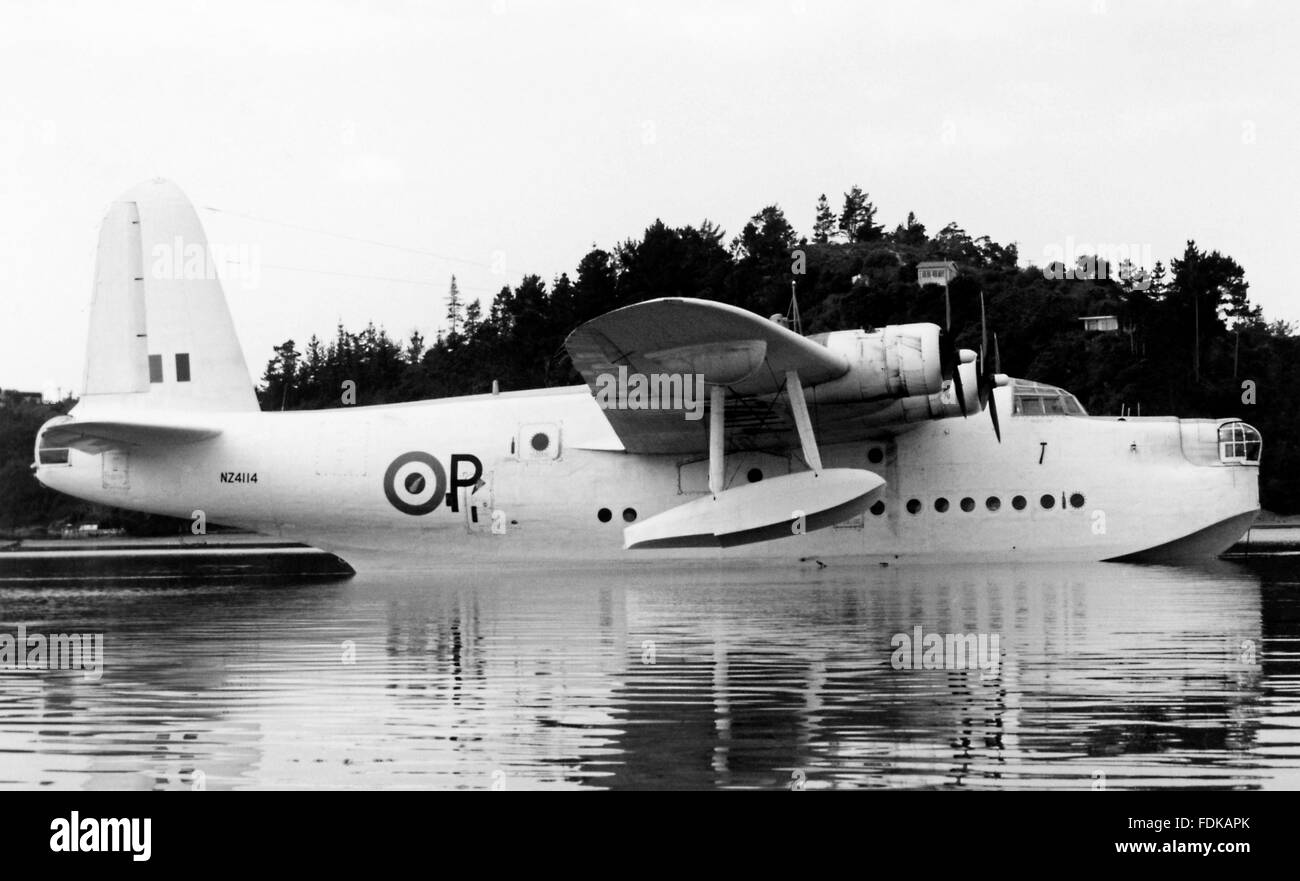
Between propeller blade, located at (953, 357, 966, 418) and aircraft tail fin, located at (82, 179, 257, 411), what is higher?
aircraft tail fin, located at (82, 179, 257, 411)

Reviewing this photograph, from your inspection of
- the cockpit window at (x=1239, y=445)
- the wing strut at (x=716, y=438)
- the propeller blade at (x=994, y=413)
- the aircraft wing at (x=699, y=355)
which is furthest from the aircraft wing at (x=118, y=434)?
the cockpit window at (x=1239, y=445)

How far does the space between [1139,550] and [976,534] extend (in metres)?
2.26

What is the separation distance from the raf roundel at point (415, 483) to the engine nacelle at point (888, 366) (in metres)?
5.75

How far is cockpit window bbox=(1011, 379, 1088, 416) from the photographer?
62.6 ft

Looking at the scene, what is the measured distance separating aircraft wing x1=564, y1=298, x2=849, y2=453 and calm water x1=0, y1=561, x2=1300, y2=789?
3283mm

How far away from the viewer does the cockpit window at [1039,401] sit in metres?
19.1

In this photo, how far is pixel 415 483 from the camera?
63.8 feet

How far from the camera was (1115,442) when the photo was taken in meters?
18.6

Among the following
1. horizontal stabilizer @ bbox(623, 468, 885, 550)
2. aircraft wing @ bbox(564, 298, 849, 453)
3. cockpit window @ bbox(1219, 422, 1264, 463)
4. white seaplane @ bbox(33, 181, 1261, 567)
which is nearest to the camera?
aircraft wing @ bbox(564, 298, 849, 453)

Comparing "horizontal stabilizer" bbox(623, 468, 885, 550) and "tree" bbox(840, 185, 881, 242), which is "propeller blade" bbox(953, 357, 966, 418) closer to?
"horizontal stabilizer" bbox(623, 468, 885, 550)

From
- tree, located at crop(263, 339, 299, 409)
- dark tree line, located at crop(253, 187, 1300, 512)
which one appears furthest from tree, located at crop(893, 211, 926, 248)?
tree, located at crop(263, 339, 299, 409)

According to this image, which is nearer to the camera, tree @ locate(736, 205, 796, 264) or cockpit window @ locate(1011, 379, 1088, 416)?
cockpit window @ locate(1011, 379, 1088, 416)
